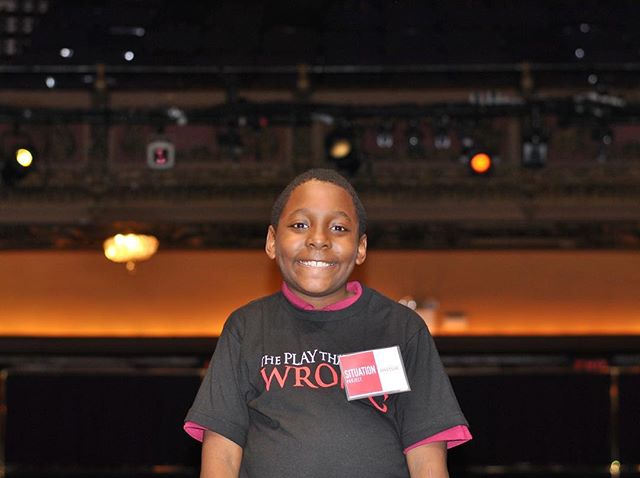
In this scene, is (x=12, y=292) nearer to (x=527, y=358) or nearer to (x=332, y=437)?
(x=527, y=358)

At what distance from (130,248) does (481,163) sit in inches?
123

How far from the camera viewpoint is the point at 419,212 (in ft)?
27.7

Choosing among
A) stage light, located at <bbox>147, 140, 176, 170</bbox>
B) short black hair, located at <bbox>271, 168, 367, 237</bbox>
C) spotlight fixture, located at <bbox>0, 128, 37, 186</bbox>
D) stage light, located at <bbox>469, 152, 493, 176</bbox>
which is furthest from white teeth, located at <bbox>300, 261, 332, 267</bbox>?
spotlight fixture, located at <bbox>0, 128, 37, 186</bbox>

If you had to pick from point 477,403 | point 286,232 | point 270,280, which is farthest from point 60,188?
point 286,232

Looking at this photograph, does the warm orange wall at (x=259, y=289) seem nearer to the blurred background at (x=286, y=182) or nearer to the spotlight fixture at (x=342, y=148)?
the blurred background at (x=286, y=182)

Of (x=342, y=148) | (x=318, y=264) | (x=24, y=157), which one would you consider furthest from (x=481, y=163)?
(x=318, y=264)

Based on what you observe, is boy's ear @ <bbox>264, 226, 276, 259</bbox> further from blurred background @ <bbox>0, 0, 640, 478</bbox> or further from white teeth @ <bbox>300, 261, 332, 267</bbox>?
blurred background @ <bbox>0, 0, 640, 478</bbox>

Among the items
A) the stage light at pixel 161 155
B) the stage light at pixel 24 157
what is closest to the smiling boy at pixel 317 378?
the stage light at pixel 161 155

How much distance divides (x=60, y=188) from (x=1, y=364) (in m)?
1.49

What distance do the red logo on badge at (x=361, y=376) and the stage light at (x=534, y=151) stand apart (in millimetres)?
5830

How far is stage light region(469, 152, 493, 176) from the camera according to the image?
7566 millimetres

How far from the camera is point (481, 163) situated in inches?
298

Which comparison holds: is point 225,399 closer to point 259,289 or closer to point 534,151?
point 534,151

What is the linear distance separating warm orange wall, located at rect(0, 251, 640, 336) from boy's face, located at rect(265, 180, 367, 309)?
267 inches
